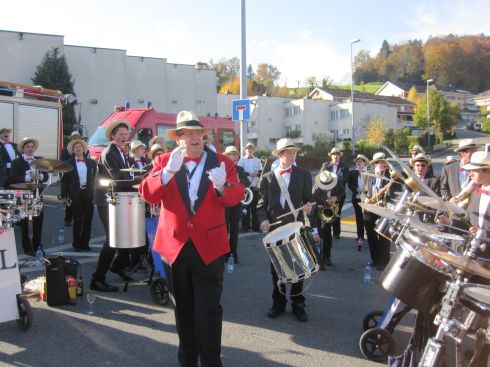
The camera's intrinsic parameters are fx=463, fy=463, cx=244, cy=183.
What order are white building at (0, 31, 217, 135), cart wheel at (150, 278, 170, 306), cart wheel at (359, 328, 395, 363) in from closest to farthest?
cart wheel at (359, 328, 395, 363)
cart wheel at (150, 278, 170, 306)
white building at (0, 31, 217, 135)

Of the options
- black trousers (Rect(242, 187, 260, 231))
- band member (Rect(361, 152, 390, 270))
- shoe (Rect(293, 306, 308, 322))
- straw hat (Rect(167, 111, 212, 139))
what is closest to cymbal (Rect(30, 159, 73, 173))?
straw hat (Rect(167, 111, 212, 139))

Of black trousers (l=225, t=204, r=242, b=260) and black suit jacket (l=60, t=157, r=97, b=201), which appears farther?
black suit jacket (l=60, t=157, r=97, b=201)

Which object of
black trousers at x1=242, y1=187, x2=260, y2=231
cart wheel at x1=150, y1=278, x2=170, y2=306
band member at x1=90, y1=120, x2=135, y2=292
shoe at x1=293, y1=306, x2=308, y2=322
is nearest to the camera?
shoe at x1=293, y1=306, x2=308, y2=322

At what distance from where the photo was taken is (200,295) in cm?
372

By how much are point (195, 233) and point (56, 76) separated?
34.0m

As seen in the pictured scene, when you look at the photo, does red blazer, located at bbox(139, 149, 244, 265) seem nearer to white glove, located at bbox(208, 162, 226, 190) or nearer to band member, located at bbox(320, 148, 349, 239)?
white glove, located at bbox(208, 162, 226, 190)

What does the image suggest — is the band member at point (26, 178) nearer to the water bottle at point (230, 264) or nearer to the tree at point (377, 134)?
the water bottle at point (230, 264)

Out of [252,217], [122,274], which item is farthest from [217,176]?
[252,217]

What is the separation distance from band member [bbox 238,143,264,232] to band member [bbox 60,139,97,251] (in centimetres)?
389

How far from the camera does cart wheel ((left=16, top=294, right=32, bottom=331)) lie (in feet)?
15.8

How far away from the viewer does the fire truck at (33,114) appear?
13023 mm

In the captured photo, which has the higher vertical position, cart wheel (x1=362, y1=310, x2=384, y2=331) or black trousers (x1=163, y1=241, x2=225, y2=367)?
black trousers (x1=163, y1=241, x2=225, y2=367)

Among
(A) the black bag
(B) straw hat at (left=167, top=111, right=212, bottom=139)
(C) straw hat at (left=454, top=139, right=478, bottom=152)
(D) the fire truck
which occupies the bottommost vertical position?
(A) the black bag

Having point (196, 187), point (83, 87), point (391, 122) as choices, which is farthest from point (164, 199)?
point (391, 122)
